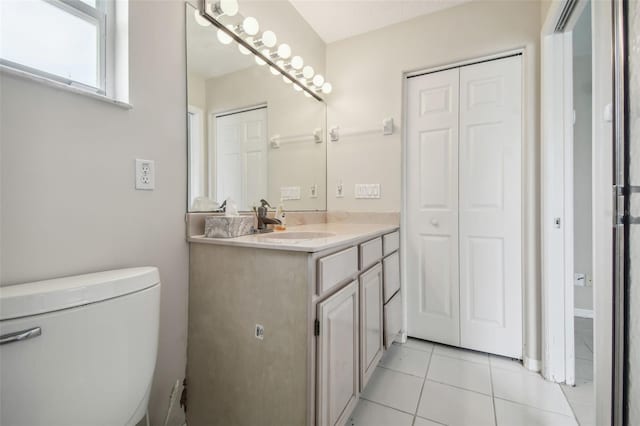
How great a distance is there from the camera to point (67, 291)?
67 cm

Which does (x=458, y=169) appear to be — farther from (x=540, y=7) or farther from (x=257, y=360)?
(x=257, y=360)

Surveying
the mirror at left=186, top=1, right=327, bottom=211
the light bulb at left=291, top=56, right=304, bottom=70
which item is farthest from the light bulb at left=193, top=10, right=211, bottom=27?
the light bulb at left=291, top=56, right=304, bottom=70

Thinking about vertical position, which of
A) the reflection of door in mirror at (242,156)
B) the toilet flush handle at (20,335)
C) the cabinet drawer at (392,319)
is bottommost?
the cabinet drawer at (392,319)

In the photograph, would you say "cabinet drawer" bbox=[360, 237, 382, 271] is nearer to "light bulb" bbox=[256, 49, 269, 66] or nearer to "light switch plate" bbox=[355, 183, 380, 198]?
"light switch plate" bbox=[355, 183, 380, 198]

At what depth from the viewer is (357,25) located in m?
2.08

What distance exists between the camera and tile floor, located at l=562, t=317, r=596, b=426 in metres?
1.31

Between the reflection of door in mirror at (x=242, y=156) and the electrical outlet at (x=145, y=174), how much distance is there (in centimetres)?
33

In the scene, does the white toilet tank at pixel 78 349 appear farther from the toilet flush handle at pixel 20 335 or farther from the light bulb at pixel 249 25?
the light bulb at pixel 249 25

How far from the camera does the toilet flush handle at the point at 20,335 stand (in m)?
0.57

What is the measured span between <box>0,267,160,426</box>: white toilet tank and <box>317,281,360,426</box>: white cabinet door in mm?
561

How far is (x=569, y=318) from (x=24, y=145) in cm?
247

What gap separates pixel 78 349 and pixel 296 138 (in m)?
1.67

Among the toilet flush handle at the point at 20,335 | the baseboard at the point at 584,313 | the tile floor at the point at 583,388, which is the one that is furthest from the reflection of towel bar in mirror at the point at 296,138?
the baseboard at the point at 584,313

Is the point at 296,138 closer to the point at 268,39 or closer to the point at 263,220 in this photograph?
the point at 268,39
